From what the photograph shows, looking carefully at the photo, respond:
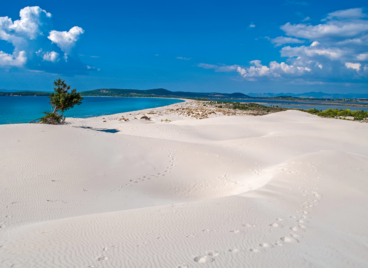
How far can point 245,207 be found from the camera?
5.89 metres

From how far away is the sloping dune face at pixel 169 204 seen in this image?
3703mm

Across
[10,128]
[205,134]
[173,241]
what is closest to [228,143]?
[205,134]

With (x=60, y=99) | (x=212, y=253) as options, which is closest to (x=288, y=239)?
(x=212, y=253)

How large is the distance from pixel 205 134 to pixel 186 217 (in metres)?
16.5

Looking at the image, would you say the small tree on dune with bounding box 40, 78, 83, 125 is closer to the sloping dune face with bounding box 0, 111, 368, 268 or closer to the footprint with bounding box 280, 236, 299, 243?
the sloping dune face with bounding box 0, 111, 368, 268

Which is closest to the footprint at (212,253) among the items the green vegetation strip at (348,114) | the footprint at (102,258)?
the footprint at (102,258)

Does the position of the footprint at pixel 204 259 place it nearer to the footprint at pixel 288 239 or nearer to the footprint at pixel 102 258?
the footprint at pixel 102 258

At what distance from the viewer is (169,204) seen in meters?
6.45

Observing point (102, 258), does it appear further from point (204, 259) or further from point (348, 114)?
point (348, 114)

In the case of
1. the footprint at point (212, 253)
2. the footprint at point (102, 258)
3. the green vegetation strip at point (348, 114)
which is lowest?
the footprint at point (212, 253)

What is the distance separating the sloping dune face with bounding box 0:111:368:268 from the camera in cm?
370

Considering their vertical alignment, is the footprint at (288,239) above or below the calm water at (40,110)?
below

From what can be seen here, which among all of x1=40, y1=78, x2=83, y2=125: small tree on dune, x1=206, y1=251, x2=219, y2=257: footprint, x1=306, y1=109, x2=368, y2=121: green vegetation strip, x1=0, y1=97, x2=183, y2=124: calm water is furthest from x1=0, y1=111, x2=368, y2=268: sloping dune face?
x1=306, y1=109, x2=368, y2=121: green vegetation strip

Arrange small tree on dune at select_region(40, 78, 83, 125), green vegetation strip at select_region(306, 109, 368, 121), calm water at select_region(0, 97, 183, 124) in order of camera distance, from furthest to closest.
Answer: green vegetation strip at select_region(306, 109, 368, 121) < calm water at select_region(0, 97, 183, 124) < small tree on dune at select_region(40, 78, 83, 125)
